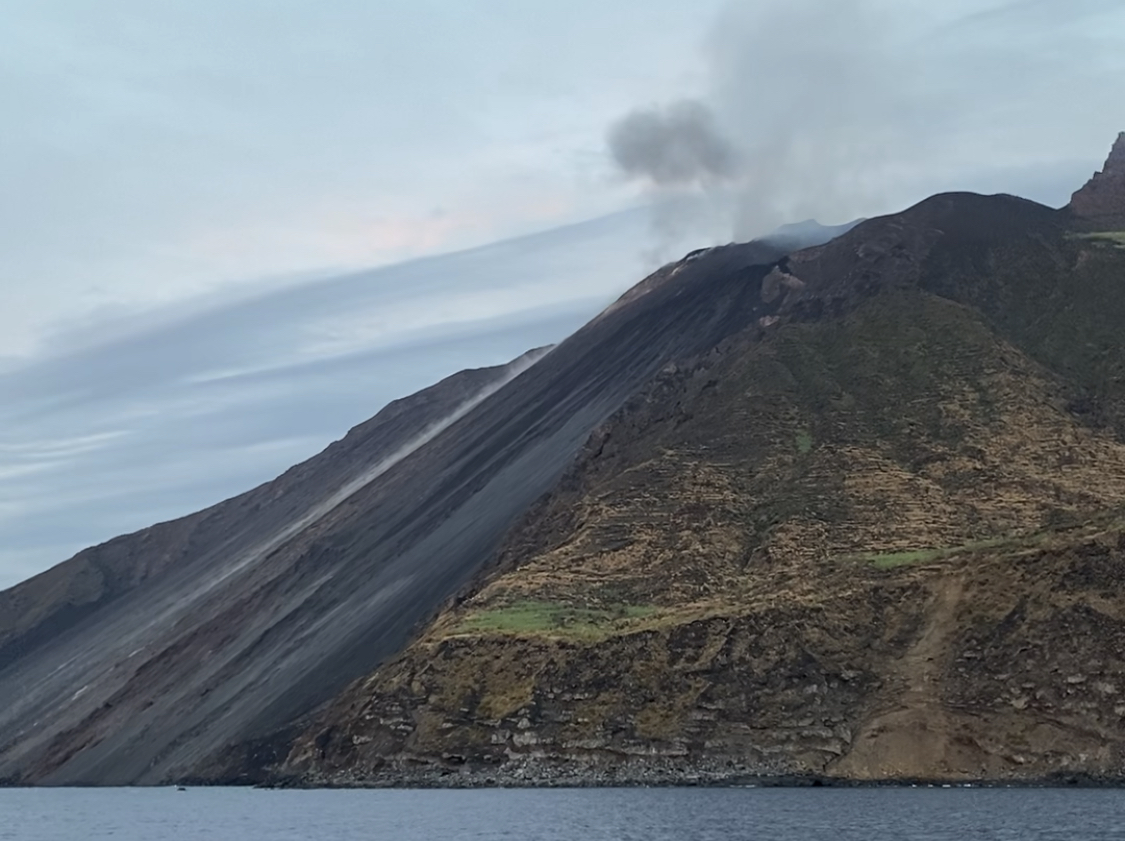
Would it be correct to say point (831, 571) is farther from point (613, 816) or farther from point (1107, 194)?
point (1107, 194)

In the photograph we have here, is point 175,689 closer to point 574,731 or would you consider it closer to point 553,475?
point 553,475

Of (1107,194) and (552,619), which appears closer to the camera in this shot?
(552,619)

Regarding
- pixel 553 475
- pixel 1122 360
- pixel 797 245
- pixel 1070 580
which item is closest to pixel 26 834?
pixel 1070 580

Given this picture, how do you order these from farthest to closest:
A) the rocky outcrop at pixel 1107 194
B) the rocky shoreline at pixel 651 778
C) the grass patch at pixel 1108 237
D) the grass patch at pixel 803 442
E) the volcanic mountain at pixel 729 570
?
the rocky outcrop at pixel 1107 194, the grass patch at pixel 1108 237, the grass patch at pixel 803 442, the volcanic mountain at pixel 729 570, the rocky shoreline at pixel 651 778

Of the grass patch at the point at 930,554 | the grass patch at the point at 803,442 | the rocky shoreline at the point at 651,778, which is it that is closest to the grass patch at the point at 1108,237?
the grass patch at the point at 803,442

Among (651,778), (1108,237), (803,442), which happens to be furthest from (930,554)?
(1108,237)

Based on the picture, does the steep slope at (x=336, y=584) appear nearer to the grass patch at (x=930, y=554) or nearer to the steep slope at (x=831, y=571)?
the steep slope at (x=831, y=571)
